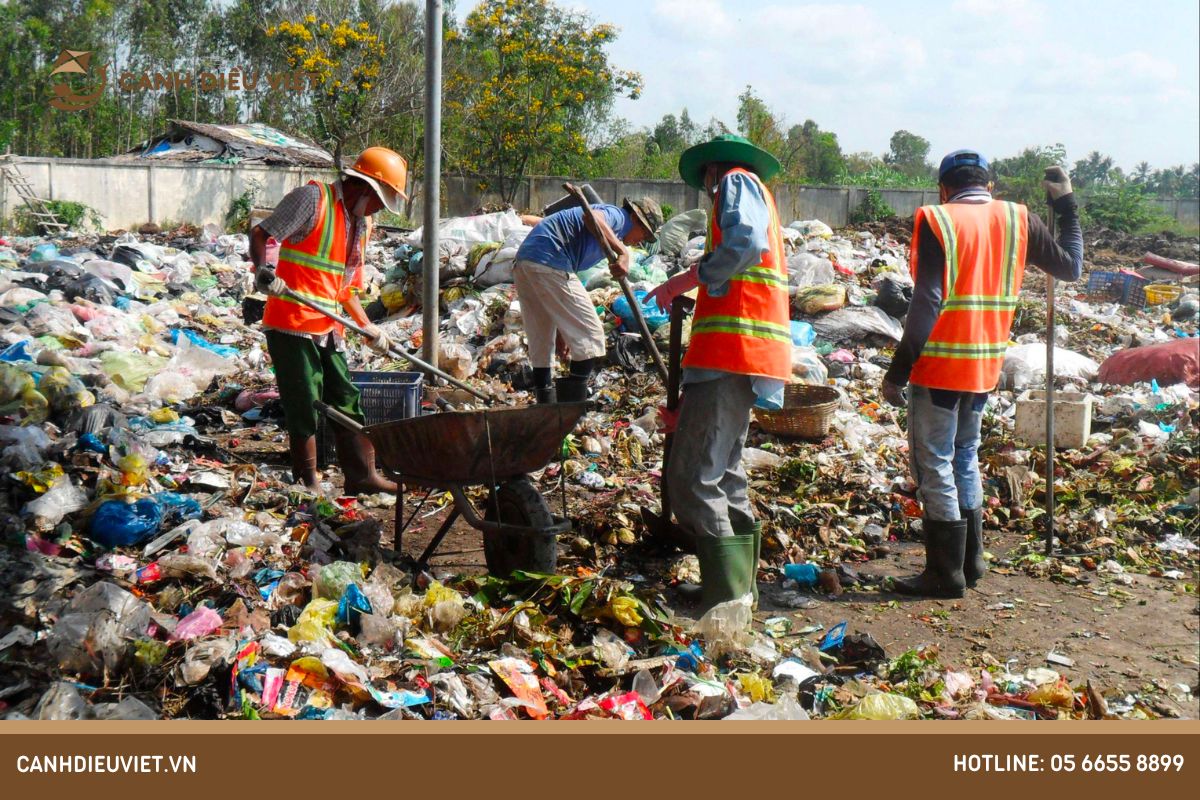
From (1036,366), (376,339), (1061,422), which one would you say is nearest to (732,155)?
(376,339)

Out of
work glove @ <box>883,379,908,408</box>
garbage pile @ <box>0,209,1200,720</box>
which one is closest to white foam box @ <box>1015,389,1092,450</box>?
garbage pile @ <box>0,209,1200,720</box>

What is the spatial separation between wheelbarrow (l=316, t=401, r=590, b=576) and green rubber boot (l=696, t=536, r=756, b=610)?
1.74 ft

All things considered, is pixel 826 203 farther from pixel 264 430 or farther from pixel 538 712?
pixel 538 712

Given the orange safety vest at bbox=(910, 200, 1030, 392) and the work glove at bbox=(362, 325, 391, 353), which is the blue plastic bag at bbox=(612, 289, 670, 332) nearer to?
the work glove at bbox=(362, 325, 391, 353)

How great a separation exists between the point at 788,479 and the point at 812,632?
6.05 feet

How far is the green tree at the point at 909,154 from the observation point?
31781 mm

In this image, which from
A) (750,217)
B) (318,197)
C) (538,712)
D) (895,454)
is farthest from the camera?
(895,454)

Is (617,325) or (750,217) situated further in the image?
(617,325)

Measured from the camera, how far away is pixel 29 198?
17484mm

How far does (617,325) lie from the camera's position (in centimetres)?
792

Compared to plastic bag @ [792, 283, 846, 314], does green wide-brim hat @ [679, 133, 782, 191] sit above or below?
above

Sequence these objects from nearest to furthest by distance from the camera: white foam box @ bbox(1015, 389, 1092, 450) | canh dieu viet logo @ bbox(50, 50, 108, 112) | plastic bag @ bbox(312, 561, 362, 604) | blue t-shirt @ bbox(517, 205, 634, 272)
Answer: plastic bag @ bbox(312, 561, 362, 604) → blue t-shirt @ bbox(517, 205, 634, 272) → white foam box @ bbox(1015, 389, 1092, 450) → canh dieu viet logo @ bbox(50, 50, 108, 112)

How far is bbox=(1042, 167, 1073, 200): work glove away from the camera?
13.7 ft
